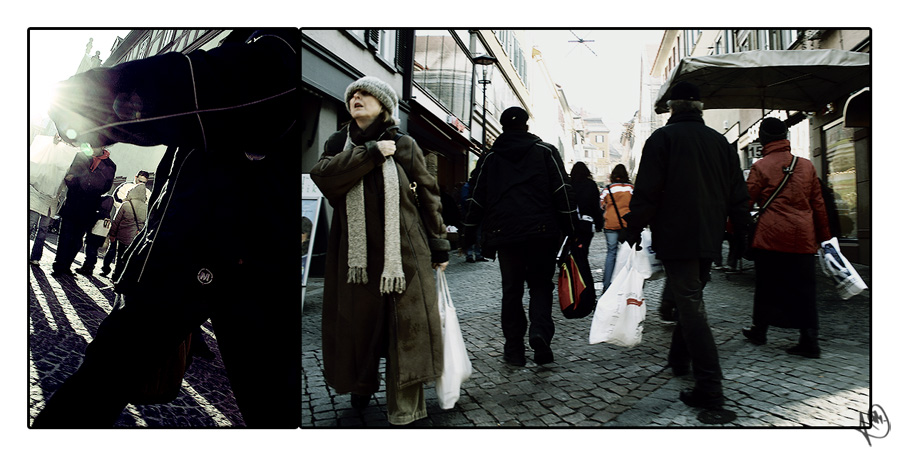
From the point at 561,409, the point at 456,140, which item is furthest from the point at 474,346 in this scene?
the point at 456,140

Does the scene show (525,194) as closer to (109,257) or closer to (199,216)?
(199,216)

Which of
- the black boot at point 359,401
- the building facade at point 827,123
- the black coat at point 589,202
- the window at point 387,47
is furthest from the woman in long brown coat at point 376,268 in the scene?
the black coat at point 589,202

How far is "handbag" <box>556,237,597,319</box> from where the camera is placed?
11.7ft

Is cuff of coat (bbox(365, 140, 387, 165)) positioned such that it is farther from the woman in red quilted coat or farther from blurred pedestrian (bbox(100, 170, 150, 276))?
the woman in red quilted coat

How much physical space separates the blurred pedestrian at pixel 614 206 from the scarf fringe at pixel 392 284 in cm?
368

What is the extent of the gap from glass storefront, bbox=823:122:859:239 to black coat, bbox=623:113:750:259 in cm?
106

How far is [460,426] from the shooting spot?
2.48 meters

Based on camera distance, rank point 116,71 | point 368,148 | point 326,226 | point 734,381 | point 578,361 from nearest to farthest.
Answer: point 116,71 < point 368,148 < point 734,381 < point 578,361 < point 326,226

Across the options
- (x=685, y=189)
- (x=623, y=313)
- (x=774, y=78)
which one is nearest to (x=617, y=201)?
(x=774, y=78)

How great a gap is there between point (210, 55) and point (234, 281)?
75 cm

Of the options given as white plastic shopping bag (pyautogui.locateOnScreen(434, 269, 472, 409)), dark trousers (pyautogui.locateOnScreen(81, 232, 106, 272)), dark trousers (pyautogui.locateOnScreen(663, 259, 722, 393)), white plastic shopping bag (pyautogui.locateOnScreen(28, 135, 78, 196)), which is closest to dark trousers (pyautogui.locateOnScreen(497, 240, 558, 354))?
dark trousers (pyautogui.locateOnScreen(663, 259, 722, 393))

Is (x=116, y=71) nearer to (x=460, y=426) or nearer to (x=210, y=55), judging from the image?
(x=210, y=55)

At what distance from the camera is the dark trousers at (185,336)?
1751 mm

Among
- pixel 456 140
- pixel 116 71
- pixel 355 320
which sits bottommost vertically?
pixel 355 320
